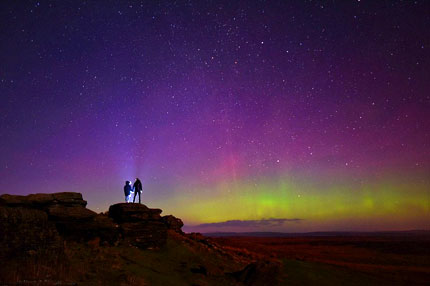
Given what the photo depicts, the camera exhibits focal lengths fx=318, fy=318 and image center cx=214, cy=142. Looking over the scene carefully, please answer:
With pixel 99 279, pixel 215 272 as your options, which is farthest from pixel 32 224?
pixel 215 272

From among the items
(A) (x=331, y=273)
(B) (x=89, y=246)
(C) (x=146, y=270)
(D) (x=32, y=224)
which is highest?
(D) (x=32, y=224)

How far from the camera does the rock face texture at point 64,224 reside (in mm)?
15328

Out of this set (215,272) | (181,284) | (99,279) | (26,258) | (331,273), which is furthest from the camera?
(331,273)

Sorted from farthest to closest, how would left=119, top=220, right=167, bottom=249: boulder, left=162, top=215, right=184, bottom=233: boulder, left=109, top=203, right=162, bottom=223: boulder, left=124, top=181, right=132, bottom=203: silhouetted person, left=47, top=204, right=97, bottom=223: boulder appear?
left=162, top=215, right=184, bottom=233: boulder → left=124, top=181, right=132, bottom=203: silhouetted person → left=109, top=203, right=162, bottom=223: boulder → left=119, top=220, right=167, bottom=249: boulder → left=47, top=204, right=97, bottom=223: boulder

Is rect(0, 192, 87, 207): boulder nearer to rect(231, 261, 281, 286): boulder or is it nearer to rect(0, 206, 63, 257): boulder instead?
rect(0, 206, 63, 257): boulder

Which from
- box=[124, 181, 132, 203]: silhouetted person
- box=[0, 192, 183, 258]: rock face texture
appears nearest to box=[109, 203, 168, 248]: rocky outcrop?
box=[0, 192, 183, 258]: rock face texture

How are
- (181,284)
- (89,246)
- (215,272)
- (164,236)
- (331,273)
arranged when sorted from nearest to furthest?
1. (181,284)
2. (89,246)
3. (215,272)
4. (164,236)
5. (331,273)

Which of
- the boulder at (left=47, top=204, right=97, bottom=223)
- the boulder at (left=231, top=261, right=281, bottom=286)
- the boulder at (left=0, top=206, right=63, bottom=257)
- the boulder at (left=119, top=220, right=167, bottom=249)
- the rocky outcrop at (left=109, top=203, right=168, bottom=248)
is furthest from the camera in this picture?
the rocky outcrop at (left=109, top=203, right=168, bottom=248)

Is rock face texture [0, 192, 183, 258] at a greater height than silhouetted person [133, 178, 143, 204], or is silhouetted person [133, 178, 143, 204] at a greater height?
silhouetted person [133, 178, 143, 204]

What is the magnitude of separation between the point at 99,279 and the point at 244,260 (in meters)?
16.5

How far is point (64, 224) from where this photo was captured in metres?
20.2

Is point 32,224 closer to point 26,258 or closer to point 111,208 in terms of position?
point 26,258

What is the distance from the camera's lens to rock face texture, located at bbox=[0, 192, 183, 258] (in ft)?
50.3

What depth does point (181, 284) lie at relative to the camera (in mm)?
18984
